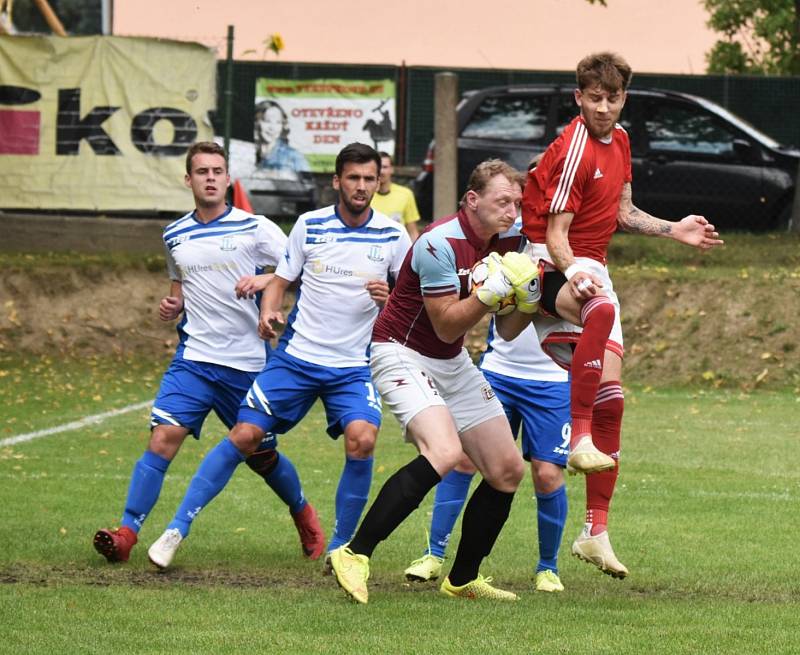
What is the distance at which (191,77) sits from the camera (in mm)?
19984

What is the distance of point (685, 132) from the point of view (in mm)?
21094

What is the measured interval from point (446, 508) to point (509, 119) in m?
13.2

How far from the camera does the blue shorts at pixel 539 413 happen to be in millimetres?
8453

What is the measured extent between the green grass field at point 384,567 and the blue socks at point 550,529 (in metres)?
0.17

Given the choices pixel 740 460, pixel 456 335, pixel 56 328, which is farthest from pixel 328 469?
pixel 56 328

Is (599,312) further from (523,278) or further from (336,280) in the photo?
(336,280)

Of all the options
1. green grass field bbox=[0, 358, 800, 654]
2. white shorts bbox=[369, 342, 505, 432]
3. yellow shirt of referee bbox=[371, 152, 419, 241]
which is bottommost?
green grass field bbox=[0, 358, 800, 654]

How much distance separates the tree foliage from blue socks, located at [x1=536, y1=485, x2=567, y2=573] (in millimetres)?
17831

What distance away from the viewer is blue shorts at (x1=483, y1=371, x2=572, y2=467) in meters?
8.45

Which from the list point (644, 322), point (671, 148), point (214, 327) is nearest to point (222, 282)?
point (214, 327)

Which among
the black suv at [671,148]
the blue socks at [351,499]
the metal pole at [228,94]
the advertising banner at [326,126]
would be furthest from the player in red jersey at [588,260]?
the black suv at [671,148]

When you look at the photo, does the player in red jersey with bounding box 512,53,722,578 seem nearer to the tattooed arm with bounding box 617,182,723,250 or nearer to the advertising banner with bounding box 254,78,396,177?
the tattooed arm with bounding box 617,182,723,250

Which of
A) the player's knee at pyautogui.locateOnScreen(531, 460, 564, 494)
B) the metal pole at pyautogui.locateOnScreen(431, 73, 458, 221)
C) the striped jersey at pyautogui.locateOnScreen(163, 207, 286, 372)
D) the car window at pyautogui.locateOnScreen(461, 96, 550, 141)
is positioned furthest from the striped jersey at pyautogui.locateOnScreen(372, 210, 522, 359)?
the car window at pyautogui.locateOnScreen(461, 96, 550, 141)

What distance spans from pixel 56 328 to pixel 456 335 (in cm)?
1263
